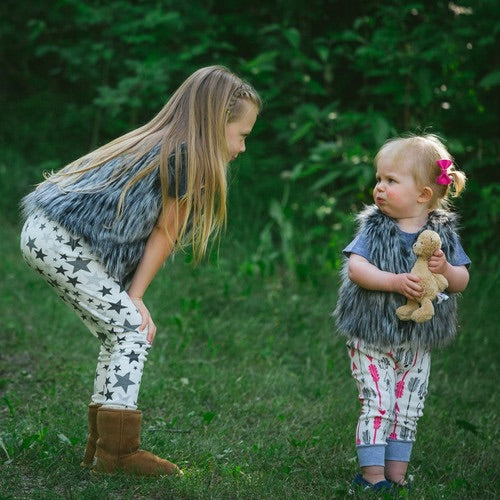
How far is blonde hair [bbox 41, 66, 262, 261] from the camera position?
2.85 meters

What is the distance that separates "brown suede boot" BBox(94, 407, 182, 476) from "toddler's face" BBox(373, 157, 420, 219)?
1.14 metres

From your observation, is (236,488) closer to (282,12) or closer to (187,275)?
(187,275)

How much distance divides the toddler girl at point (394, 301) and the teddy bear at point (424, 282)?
3 centimetres

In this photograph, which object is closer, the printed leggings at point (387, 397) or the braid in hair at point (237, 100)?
the printed leggings at point (387, 397)

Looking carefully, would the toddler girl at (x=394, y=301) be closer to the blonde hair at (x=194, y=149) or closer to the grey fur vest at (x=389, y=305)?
the grey fur vest at (x=389, y=305)

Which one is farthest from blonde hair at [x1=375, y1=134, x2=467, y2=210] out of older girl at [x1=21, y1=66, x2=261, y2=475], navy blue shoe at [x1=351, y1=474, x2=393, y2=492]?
navy blue shoe at [x1=351, y1=474, x2=393, y2=492]

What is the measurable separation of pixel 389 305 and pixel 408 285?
132mm

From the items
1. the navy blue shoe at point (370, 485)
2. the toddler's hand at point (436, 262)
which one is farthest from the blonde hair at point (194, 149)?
the navy blue shoe at point (370, 485)

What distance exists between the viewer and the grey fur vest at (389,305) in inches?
114

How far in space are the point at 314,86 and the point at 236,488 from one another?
13.7 feet

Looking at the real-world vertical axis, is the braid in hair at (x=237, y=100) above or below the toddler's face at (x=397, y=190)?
above

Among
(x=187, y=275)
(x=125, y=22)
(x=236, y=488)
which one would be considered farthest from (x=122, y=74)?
(x=236, y=488)

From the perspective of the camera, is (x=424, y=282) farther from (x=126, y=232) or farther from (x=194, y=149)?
(x=126, y=232)

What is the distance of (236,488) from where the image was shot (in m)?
2.84
